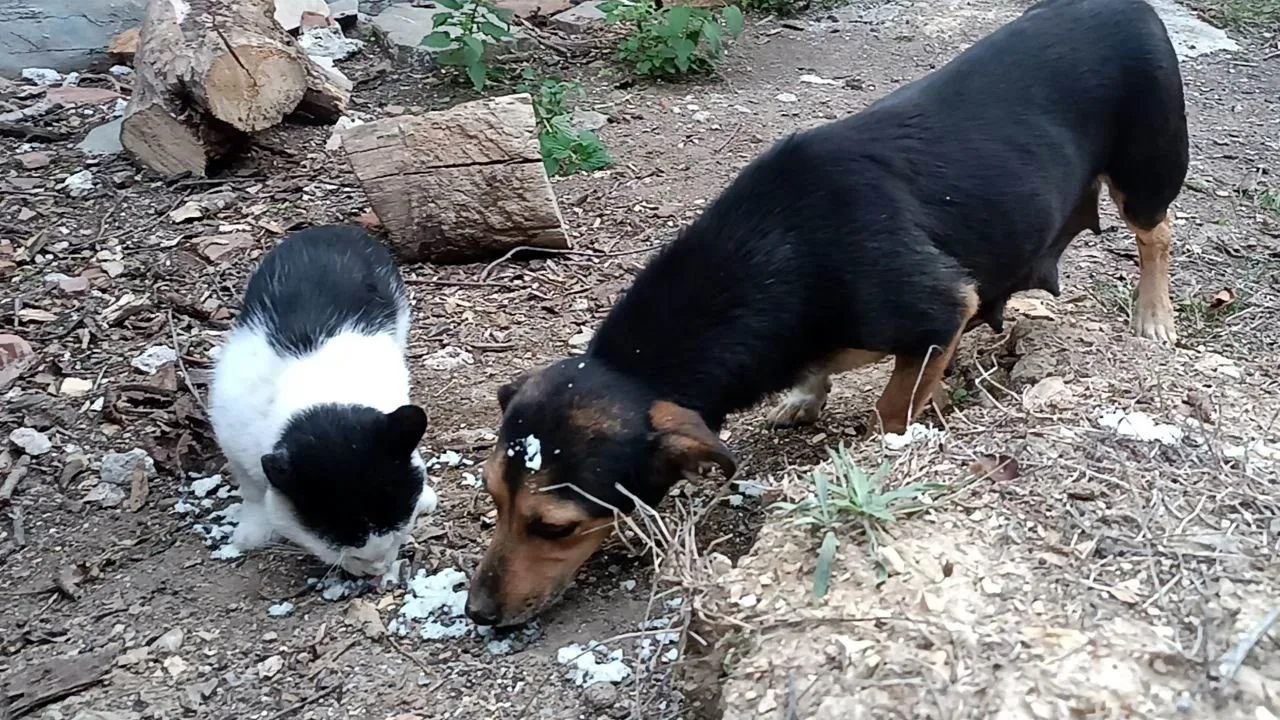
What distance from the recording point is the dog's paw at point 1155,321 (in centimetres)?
572

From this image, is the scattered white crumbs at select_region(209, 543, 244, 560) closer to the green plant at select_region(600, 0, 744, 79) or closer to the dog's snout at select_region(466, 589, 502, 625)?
the dog's snout at select_region(466, 589, 502, 625)

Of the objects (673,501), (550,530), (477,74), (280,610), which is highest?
(550,530)

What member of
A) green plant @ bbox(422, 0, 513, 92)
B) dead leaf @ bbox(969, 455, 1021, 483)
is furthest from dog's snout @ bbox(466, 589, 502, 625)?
green plant @ bbox(422, 0, 513, 92)

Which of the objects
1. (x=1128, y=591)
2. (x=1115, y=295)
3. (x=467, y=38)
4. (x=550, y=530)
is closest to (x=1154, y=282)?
(x=1115, y=295)

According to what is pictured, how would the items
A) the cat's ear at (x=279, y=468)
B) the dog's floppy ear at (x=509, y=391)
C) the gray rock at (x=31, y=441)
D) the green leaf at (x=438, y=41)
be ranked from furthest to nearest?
the green leaf at (x=438, y=41) < the gray rock at (x=31, y=441) < the dog's floppy ear at (x=509, y=391) < the cat's ear at (x=279, y=468)

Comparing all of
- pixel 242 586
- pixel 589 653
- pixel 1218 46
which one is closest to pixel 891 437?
pixel 589 653

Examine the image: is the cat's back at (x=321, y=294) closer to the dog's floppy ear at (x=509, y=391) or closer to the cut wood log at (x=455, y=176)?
the cut wood log at (x=455, y=176)

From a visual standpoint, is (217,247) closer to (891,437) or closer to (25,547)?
(25,547)

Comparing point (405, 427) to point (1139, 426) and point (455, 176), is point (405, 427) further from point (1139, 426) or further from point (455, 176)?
point (455, 176)

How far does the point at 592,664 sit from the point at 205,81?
4707 mm

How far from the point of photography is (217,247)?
6.80 meters

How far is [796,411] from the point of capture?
5438 mm

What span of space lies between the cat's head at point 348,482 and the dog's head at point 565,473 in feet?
1.45

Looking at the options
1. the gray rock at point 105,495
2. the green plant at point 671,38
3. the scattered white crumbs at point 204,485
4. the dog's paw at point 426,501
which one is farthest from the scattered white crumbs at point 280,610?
the green plant at point 671,38
